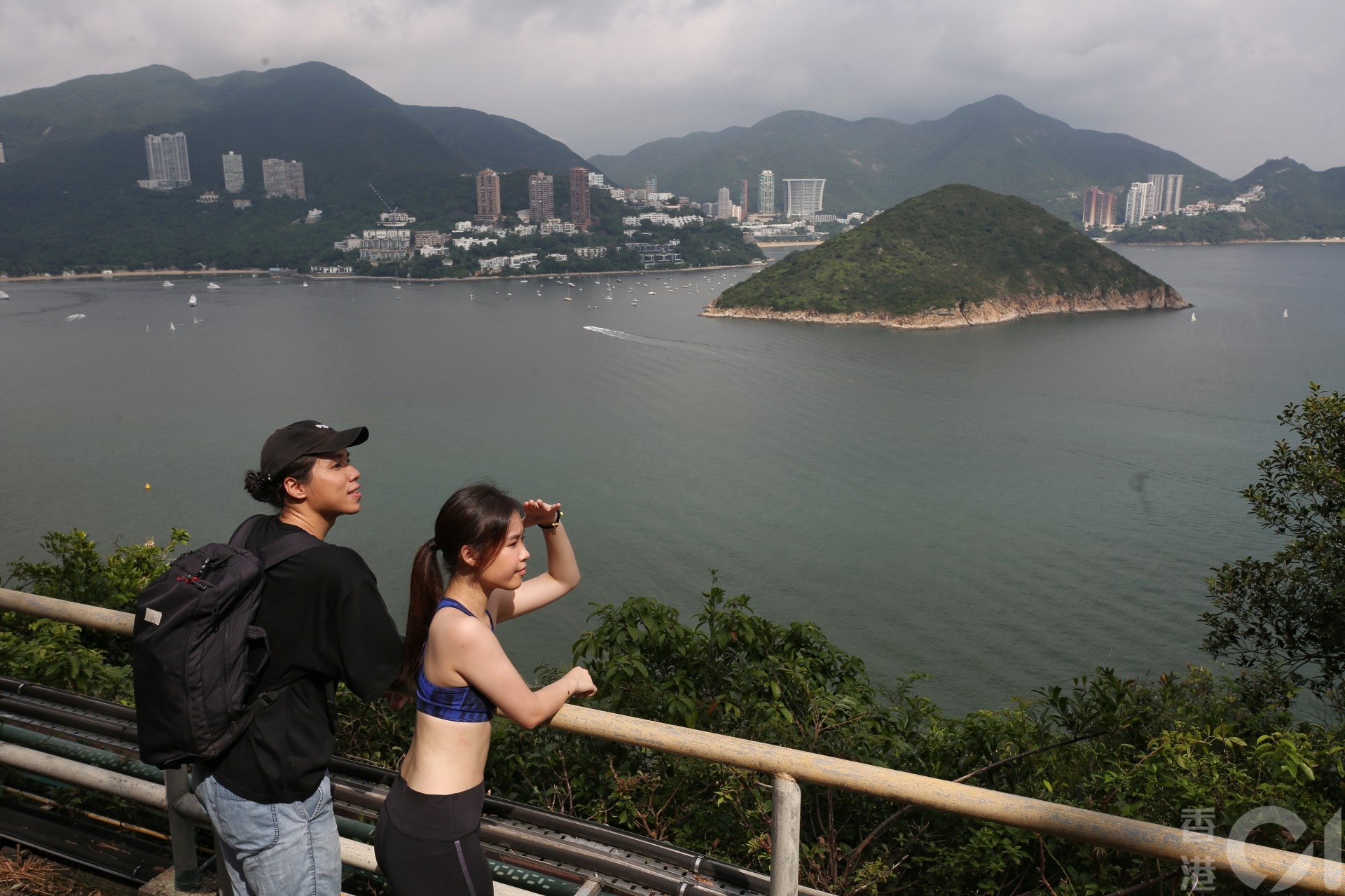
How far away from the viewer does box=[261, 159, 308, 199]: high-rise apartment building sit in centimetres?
7919

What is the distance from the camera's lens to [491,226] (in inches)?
2773

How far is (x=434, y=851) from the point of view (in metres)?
1.13

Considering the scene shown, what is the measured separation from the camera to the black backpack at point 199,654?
1.08 meters

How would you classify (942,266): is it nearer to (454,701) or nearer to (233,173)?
(454,701)

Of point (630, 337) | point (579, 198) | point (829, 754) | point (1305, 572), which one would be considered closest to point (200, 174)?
point (579, 198)

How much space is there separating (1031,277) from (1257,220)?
201 feet

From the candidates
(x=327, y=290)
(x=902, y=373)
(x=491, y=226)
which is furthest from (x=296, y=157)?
(x=902, y=373)

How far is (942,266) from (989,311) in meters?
3.35

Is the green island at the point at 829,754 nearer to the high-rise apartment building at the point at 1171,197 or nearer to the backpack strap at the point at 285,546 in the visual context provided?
the backpack strap at the point at 285,546

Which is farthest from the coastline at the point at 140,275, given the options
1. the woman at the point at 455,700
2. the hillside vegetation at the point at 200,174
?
the woman at the point at 455,700

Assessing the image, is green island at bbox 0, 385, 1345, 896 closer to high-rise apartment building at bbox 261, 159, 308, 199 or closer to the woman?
the woman

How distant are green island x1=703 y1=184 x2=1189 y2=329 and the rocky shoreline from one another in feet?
0.15

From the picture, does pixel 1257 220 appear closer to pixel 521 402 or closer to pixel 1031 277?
pixel 1031 277

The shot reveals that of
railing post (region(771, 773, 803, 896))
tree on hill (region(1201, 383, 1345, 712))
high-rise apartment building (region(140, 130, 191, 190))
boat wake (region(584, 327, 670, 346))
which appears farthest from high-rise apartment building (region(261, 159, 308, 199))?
railing post (region(771, 773, 803, 896))
